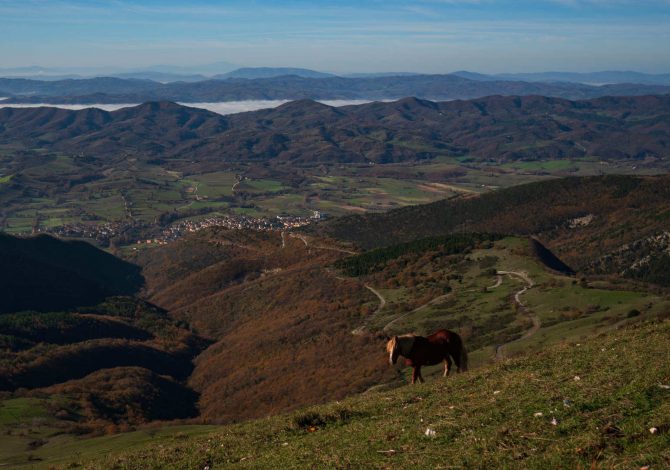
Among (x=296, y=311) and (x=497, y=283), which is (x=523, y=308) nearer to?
(x=497, y=283)

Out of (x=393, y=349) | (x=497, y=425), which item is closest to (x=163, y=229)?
(x=393, y=349)

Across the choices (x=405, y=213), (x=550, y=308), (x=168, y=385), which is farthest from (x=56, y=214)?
(x=550, y=308)

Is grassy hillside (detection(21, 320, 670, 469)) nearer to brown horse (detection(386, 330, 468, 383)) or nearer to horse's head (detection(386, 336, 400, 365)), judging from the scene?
brown horse (detection(386, 330, 468, 383))

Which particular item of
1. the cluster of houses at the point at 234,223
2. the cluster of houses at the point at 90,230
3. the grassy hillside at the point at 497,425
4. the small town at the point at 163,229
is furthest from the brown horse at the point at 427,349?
the cluster of houses at the point at 90,230

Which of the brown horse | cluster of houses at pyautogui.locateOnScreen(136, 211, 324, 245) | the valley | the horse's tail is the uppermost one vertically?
the brown horse

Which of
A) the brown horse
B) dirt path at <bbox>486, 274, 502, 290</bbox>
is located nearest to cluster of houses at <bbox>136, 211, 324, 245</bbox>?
dirt path at <bbox>486, 274, 502, 290</bbox>

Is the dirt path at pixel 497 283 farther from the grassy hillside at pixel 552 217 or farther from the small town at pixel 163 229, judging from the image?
the small town at pixel 163 229
